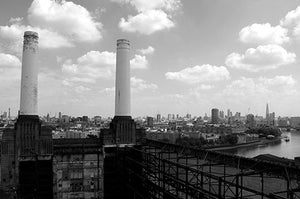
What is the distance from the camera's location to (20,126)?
656 inches

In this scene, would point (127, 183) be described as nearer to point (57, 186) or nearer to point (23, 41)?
point (57, 186)

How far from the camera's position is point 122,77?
19.8m

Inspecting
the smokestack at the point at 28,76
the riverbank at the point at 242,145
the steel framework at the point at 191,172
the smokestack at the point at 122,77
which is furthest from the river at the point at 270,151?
the smokestack at the point at 28,76

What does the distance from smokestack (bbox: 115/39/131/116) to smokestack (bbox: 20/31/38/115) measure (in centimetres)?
538

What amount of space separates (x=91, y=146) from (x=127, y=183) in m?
3.38

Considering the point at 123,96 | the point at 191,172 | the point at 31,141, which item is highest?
the point at 123,96

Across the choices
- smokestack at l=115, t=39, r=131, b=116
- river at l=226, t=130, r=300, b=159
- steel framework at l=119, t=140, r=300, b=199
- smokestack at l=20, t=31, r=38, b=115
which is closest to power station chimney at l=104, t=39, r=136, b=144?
smokestack at l=115, t=39, r=131, b=116

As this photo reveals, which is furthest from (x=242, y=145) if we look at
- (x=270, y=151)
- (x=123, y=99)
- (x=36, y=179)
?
(x=36, y=179)

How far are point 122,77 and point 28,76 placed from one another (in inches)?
235

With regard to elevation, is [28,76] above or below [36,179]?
above

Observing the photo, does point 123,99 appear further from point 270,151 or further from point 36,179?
point 270,151

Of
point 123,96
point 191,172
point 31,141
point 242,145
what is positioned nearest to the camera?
point 191,172

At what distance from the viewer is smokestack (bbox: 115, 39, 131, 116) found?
64.9 feet

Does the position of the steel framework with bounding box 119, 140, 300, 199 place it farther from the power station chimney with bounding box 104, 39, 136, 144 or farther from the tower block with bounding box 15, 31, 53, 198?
the tower block with bounding box 15, 31, 53, 198
